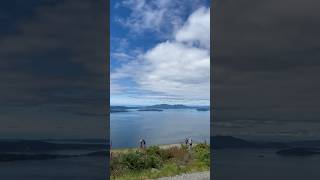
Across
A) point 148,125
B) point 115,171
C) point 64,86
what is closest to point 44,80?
point 64,86

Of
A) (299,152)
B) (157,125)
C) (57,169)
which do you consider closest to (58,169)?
(57,169)

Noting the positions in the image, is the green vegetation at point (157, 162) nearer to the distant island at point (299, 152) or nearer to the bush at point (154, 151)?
the bush at point (154, 151)

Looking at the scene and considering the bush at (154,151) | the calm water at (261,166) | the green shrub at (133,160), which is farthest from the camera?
the bush at (154,151)

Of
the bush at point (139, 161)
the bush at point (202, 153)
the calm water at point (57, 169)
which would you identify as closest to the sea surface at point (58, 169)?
the calm water at point (57, 169)

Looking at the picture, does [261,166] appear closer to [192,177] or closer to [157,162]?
[192,177]

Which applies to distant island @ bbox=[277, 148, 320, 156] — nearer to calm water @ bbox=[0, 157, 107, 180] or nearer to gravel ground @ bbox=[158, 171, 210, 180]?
gravel ground @ bbox=[158, 171, 210, 180]
